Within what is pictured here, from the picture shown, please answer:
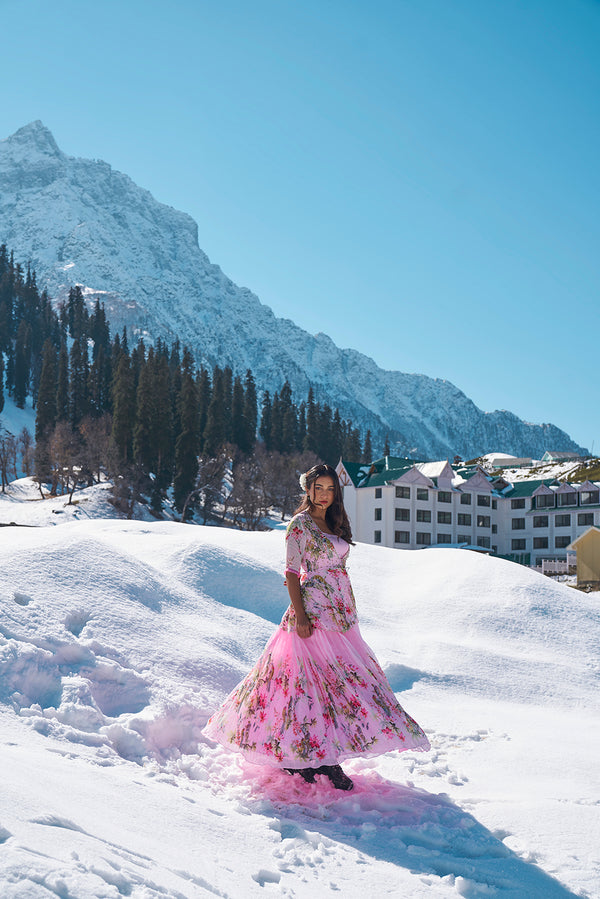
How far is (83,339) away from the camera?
111m

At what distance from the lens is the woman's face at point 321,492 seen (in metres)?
6.12

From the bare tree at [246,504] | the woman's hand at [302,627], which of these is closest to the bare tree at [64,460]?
the bare tree at [246,504]

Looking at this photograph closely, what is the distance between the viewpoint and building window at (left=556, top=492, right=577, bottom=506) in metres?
53.0

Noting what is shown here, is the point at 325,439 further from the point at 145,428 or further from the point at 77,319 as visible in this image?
the point at 77,319

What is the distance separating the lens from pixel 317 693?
18.5 ft

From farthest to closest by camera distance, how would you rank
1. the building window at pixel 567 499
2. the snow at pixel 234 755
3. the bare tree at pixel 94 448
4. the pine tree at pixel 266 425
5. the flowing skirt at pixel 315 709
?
the pine tree at pixel 266 425 < the bare tree at pixel 94 448 < the building window at pixel 567 499 < the flowing skirt at pixel 315 709 < the snow at pixel 234 755

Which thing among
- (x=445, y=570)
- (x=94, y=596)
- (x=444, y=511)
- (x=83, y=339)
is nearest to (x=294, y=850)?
(x=94, y=596)

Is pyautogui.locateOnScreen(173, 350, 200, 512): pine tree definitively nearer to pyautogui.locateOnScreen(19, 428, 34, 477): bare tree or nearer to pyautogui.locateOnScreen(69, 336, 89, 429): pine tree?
pyautogui.locateOnScreen(19, 428, 34, 477): bare tree

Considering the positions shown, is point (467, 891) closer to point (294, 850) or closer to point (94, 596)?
point (294, 850)

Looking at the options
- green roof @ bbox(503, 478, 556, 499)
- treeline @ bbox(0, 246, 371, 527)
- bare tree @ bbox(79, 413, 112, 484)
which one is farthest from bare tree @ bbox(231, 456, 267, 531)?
green roof @ bbox(503, 478, 556, 499)

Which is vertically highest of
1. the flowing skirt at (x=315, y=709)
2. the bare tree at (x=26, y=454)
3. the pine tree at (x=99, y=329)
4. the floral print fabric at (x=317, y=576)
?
the pine tree at (x=99, y=329)

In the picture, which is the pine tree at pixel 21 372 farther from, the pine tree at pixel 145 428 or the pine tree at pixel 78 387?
the pine tree at pixel 145 428

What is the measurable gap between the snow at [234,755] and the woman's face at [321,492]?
7.73 feet

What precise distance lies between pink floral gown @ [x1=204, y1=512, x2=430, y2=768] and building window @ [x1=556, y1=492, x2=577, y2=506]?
51.2 meters
